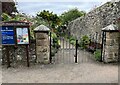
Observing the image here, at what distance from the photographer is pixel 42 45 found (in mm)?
8062

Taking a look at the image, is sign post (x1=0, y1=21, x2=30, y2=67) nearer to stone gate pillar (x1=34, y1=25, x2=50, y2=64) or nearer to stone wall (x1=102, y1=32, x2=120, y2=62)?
stone gate pillar (x1=34, y1=25, x2=50, y2=64)

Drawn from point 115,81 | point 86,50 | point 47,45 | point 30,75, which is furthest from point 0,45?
point 86,50

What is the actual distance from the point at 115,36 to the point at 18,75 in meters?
3.65

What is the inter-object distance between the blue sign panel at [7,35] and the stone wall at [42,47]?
0.85 m

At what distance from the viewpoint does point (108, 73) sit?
22.1ft

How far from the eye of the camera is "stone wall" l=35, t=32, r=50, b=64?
803 cm

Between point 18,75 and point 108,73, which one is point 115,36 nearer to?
point 108,73

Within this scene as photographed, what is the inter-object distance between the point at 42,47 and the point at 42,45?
0.22 ft

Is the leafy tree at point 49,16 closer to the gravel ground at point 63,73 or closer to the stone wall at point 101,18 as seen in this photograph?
the stone wall at point 101,18

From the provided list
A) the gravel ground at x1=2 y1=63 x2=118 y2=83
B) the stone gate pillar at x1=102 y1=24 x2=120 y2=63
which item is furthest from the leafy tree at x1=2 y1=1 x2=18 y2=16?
the stone gate pillar at x1=102 y1=24 x2=120 y2=63

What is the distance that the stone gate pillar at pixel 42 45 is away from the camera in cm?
802

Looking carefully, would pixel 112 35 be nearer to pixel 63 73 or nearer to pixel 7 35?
pixel 63 73

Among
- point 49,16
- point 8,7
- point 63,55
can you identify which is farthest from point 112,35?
point 49,16

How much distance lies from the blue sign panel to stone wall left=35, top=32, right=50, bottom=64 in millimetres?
849
